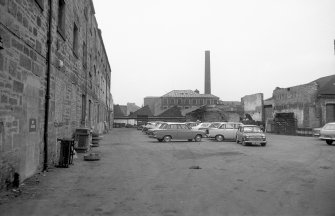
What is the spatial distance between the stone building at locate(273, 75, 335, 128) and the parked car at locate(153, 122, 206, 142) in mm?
16864

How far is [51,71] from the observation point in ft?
30.1

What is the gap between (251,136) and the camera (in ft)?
62.4

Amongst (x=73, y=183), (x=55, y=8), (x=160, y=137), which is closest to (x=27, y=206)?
(x=73, y=183)

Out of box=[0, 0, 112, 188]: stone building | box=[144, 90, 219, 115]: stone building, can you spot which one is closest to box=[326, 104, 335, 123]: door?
box=[0, 0, 112, 188]: stone building

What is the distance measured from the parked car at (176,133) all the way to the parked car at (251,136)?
354 cm

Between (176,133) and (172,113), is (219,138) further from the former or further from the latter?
(172,113)

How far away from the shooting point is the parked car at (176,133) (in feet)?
72.4

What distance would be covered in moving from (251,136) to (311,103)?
17801mm

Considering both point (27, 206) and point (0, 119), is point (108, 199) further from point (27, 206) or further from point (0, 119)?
point (0, 119)

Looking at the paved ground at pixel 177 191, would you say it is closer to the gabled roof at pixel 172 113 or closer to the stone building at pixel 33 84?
the stone building at pixel 33 84

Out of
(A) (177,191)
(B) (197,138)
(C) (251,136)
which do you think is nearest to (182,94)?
(B) (197,138)

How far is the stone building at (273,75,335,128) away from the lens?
106 ft

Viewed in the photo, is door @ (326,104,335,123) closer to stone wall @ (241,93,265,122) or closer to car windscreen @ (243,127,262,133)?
stone wall @ (241,93,265,122)

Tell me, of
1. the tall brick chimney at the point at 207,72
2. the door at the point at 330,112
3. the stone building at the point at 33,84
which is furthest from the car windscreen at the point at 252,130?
the tall brick chimney at the point at 207,72
